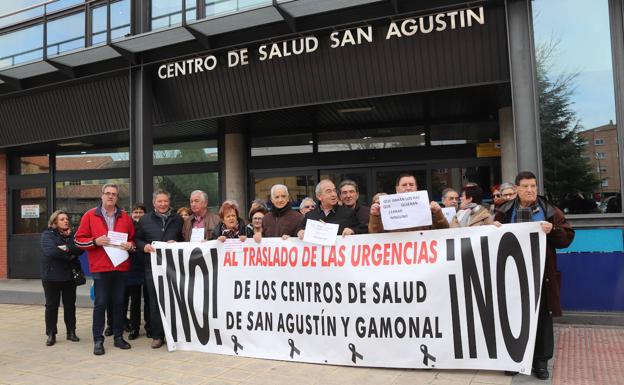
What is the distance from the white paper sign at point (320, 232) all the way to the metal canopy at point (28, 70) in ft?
23.3

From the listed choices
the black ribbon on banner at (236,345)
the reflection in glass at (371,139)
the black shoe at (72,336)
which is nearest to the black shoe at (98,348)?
the black shoe at (72,336)

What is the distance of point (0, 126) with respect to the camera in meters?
10.9

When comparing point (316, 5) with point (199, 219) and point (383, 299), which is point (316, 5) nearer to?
point (199, 219)

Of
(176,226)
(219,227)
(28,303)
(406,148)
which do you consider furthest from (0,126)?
(406,148)

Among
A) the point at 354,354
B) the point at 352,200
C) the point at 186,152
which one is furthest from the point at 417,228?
the point at 186,152

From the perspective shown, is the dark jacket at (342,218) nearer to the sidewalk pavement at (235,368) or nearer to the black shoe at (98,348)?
the sidewalk pavement at (235,368)

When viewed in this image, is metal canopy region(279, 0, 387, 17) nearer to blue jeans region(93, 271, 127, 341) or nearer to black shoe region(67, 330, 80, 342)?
blue jeans region(93, 271, 127, 341)

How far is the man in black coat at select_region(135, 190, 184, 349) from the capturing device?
5.78 m

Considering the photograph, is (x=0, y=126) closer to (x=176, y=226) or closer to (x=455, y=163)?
(x=176, y=226)

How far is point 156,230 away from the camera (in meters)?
5.85

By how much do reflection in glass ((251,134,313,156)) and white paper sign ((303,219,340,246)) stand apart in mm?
5485

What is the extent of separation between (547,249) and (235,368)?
3.12m

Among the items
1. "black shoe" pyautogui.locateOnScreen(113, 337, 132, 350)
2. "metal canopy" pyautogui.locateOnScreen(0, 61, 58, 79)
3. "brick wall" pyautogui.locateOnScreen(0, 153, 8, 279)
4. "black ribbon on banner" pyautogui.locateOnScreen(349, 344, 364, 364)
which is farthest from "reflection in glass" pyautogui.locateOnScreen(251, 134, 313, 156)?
"brick wall" pyautogui.locateOnScreen(0, 153, 8, 279)

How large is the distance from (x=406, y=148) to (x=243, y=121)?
3.23m
